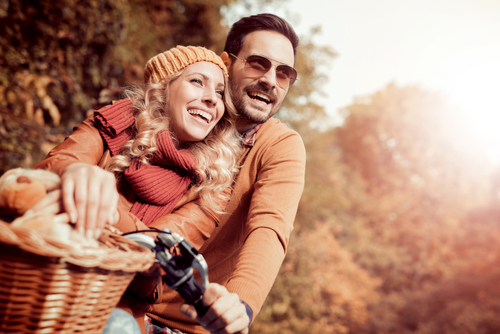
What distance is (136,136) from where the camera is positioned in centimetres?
188

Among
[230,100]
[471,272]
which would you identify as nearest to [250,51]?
[230,100]

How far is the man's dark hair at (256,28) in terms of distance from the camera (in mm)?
2531

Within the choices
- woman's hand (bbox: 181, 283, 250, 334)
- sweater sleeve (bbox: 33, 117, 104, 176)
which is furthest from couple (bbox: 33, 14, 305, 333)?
woman's hand (bbox: 181, 283, 250, 334)

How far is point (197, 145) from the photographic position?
86.8 inches

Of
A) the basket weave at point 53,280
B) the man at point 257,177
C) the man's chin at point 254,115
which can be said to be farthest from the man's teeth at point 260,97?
the basket weave at point 53,280

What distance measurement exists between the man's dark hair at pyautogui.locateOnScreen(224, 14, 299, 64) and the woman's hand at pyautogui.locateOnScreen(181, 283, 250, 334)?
2035mm

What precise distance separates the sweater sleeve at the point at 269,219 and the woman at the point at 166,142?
33cm

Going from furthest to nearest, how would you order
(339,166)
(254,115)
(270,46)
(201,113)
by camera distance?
(339,166), (270,46), (254,115), (201,113)

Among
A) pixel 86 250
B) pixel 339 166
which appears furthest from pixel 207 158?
pixel 339 166

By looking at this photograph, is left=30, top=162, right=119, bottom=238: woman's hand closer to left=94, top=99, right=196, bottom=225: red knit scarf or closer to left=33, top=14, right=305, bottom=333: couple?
left=33, top=14, right=305, bottom=333: couple

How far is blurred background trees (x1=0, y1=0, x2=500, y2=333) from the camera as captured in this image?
4233mm

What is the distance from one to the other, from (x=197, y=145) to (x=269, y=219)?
83cm

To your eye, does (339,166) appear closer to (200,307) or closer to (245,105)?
(245,105)

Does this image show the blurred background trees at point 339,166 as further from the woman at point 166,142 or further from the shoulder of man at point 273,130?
the shoulder of man at point 273,130
